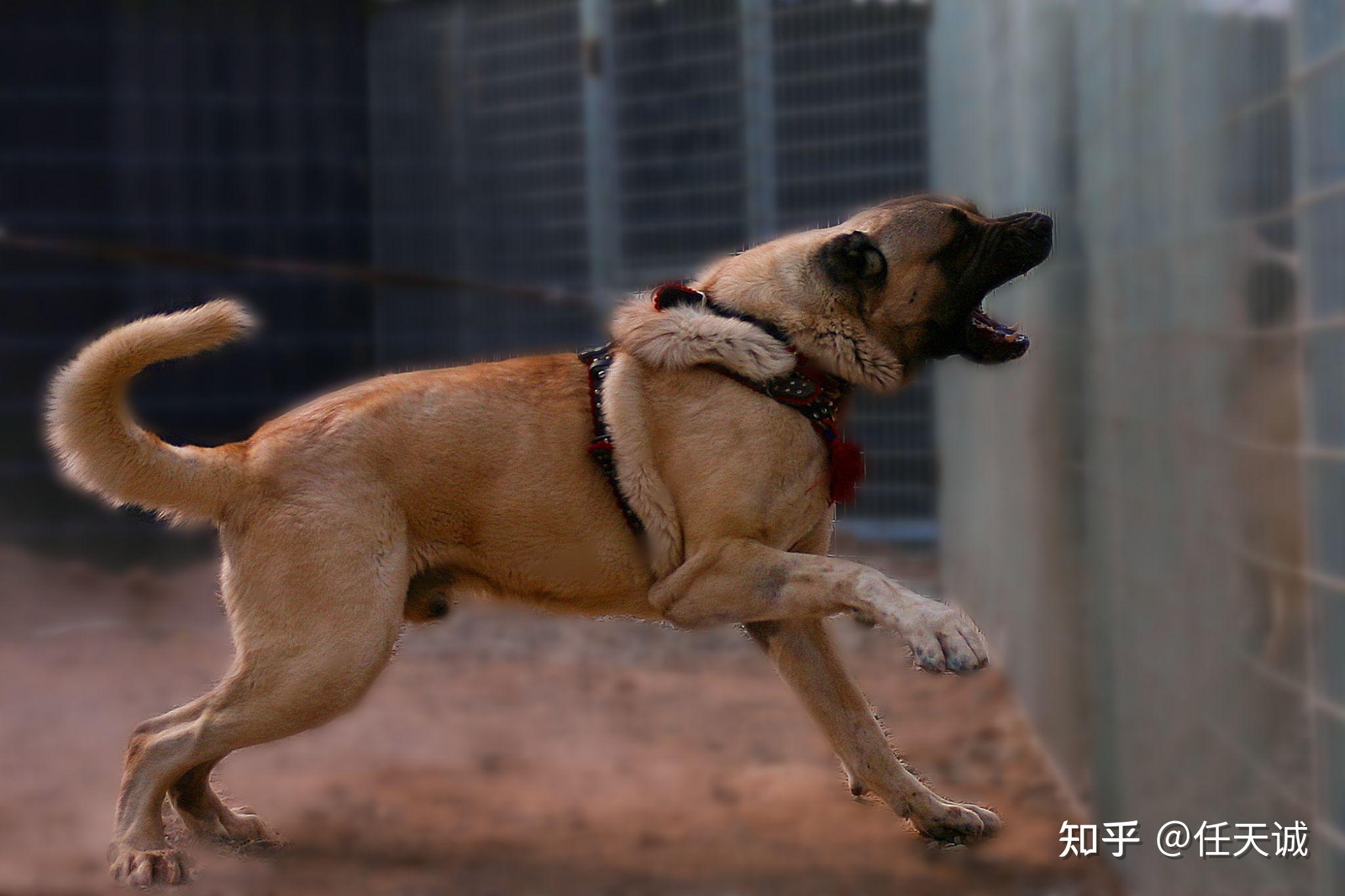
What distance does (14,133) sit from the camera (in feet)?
31.4

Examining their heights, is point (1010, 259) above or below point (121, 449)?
above

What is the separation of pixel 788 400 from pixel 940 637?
0.50 m

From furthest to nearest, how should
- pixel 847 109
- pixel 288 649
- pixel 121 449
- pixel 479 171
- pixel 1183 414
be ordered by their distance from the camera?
pixel 479 171
pixel 847 109
pixel 1183 414
pixel 121 449
pixel 288 649

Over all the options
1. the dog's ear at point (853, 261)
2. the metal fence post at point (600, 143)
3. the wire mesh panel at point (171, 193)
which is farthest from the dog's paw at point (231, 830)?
the wire mesh panel at point (171, 193)

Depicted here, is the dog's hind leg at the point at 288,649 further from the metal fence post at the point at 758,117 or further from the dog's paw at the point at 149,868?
the metal fence post at the point at 758,117

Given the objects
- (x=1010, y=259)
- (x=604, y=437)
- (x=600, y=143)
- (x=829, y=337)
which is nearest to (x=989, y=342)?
(x=1010, y=259)

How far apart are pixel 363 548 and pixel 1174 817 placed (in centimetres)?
349

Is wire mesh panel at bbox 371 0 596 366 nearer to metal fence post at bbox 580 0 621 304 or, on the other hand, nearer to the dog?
metal fence post at bbox 580 0 621 304

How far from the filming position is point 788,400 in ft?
7.43

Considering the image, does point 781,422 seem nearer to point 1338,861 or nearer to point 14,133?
point 1338,861

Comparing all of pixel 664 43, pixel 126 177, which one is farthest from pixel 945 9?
pixel 126 177

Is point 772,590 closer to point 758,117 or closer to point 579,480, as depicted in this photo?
point 579,480

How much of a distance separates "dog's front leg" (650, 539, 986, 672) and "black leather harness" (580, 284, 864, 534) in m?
0.12

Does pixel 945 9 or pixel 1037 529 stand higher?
pixel 945 9
